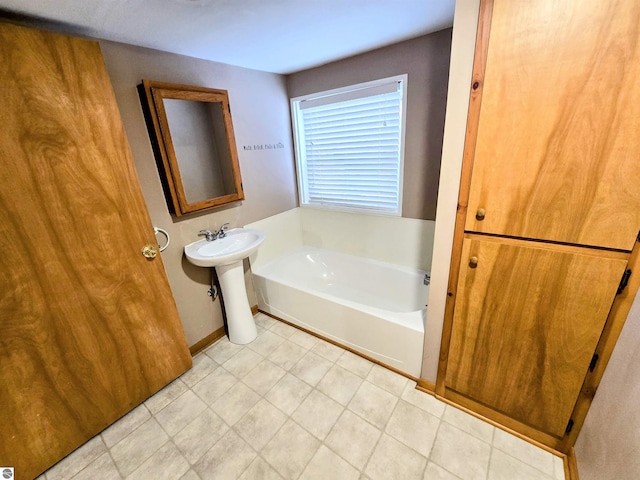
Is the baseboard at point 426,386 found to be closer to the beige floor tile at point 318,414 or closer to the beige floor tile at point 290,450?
the beige floor tile at point 318,414

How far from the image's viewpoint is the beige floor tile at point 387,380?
5.52 ft

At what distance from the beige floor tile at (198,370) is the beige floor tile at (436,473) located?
1462mm

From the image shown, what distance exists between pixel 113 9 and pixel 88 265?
1.17 m

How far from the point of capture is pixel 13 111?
1064 mm

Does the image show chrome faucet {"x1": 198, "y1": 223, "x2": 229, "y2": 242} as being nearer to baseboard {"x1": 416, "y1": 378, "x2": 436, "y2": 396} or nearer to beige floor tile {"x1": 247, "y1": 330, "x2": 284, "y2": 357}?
beige floor tile {"x1": 247, "y1": 330, "x2": 284, "y2": 357}

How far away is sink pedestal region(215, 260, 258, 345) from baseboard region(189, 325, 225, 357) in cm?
13

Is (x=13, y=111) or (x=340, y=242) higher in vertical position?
(x=13, y=111)

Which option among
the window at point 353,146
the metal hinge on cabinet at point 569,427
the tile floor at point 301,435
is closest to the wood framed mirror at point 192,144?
the window at point 353,146

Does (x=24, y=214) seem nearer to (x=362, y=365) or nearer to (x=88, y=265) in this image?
(x=88, y=265)

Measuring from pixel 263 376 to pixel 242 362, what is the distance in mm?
233

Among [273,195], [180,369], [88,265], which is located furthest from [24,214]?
[273,195]

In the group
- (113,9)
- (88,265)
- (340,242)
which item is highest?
(113,9)

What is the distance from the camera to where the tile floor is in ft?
4.21

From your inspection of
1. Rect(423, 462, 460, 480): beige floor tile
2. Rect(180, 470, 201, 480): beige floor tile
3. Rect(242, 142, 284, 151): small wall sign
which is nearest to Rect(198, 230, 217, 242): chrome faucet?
Rect(242, 142, 284, 151): small wall sign
